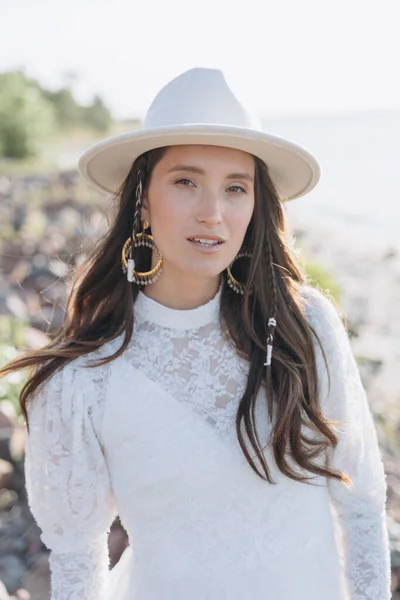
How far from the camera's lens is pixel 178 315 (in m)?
2.15

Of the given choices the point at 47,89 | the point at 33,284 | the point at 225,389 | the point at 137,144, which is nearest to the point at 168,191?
the point at 137,144

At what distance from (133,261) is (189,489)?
1.99 feet

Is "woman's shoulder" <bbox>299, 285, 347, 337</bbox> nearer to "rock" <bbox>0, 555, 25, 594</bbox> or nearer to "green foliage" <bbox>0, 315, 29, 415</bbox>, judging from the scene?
"rock" <bbox>0, 555, 25, 594</bbox>

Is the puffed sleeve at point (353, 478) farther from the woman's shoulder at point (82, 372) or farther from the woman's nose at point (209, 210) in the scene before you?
the woman's shoulder at point (82, 372)

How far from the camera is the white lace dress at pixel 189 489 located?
1.99 metres

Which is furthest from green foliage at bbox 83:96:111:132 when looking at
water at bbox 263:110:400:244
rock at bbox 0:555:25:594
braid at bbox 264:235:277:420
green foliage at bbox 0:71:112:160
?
braid at bbox 264:235:277:420

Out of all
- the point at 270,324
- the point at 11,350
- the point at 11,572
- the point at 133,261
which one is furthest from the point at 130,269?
the point at 11,350

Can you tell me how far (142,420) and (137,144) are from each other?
2.18 feet

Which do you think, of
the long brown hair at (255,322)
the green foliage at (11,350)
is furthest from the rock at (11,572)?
the long brown hair at (255,322)

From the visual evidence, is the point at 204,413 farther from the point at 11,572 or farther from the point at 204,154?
the point at 11,572

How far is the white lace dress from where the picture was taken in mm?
1993

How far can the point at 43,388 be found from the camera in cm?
200

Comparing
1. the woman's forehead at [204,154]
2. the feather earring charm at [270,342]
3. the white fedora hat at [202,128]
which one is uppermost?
the white fedora hat at [202,128]

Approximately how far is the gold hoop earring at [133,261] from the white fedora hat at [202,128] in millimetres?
206
